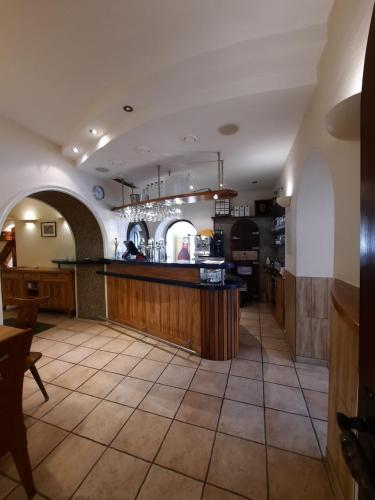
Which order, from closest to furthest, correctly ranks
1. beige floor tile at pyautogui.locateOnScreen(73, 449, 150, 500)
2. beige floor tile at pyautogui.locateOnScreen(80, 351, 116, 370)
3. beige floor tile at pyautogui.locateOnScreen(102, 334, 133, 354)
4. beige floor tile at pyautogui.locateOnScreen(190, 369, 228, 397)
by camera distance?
beige floor tile at pyautogui.locateOnScreen(73, 449, 150, 500)
beige floor tile at pyautogui.locateOnScreen(190, 369, 228, 397)
beige floor tile at pyautogui.locateOnScreen(80, 351, 116, 370)
beige floor tile at pyautogui.locateOnScreen(102, 334, 133, 354)

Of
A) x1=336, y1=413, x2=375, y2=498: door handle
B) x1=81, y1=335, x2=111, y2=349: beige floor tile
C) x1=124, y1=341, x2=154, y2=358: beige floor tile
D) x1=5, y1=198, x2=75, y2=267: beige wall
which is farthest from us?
x1=5, y1=198, x2=75, y2=267: beige wall

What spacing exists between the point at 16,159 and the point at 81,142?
0.78 metres

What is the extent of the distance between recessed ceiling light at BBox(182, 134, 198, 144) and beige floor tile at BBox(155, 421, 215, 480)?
2812mm

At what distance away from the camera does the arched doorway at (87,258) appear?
12.1 ft

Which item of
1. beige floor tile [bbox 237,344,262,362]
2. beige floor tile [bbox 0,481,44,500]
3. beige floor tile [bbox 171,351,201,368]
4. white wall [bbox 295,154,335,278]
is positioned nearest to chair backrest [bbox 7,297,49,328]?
beige floor tile [bbox 0,481,44,500]

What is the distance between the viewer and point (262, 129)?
2209 mm

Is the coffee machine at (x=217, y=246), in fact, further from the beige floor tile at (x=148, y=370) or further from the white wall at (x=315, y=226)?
the beige floor tile at (x=148, y=370)

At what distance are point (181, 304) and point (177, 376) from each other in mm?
843

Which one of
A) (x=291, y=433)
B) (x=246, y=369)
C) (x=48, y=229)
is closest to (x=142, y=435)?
(x=291, y=433)

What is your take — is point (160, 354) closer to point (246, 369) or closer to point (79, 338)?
point (246, 369)

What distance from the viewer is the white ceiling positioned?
1.27 meters

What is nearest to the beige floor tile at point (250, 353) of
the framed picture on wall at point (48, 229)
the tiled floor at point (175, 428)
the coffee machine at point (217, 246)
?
the tiled floor at point (175, 428)

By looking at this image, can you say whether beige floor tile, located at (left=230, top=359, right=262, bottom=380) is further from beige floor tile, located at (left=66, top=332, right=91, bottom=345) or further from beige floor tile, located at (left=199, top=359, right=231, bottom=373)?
beige floor tile, located at (left=66, top=332, right=91, bottom=345)

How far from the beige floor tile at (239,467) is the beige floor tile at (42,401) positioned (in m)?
1.47
